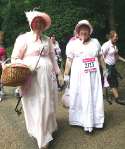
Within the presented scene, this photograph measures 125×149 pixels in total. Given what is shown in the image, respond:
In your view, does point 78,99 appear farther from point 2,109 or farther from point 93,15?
point 93,15

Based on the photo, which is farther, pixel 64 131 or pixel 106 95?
pixel 106 95

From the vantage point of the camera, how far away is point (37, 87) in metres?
8.10

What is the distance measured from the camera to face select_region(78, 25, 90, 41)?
8.90m

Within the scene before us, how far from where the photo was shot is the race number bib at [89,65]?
8917mm

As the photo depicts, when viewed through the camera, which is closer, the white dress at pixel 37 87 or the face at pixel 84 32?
the white dress at pixel 37 87

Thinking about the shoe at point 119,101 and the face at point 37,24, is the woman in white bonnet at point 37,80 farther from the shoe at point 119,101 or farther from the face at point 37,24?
the shoe at point 119,101

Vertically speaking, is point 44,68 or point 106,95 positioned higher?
point 44,68

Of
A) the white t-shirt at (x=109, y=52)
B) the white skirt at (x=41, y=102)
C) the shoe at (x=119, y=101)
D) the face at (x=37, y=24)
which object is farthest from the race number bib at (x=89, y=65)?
the white t-shirt at (x=109, y=52)

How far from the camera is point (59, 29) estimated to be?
20.3 meters

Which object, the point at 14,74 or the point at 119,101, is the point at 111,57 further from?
the point at 14,74

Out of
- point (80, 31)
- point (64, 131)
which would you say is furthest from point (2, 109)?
point (80, 31)

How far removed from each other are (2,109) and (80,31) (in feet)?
10.2

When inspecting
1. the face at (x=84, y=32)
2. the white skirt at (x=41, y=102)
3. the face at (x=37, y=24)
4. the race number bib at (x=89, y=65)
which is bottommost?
the white skirt at (x=41, y=102)

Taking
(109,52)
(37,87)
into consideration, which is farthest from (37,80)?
(109,52)
